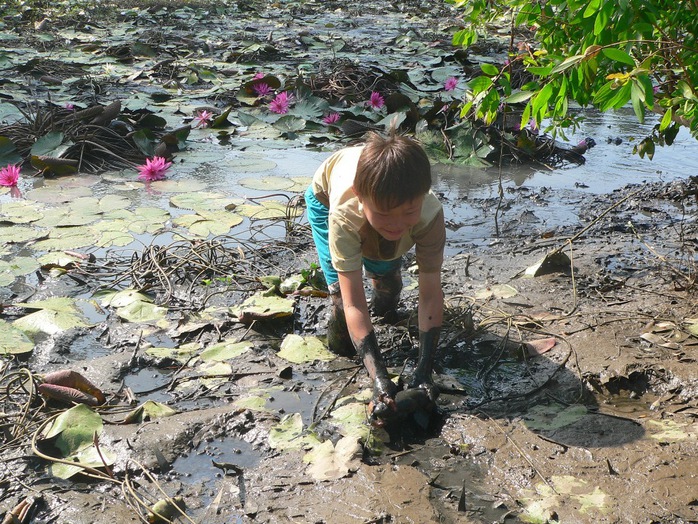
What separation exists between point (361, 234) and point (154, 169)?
109 inches

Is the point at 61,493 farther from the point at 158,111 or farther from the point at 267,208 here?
the point at 158,111

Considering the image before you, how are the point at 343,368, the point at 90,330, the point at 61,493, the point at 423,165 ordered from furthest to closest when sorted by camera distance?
the point at 90,330 < the point at 343,368 < the point at 423,165 < the point at 61,493

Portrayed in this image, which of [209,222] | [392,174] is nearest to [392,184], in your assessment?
[392,174]

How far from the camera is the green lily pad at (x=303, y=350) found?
2.84m

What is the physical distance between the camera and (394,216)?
2.29 meters

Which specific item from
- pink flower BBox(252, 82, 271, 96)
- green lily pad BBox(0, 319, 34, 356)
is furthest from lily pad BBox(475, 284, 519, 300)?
pink flower BBox(252, 82, 271, 96)

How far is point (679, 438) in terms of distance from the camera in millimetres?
2199

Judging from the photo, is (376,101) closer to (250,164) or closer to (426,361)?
(250,164)

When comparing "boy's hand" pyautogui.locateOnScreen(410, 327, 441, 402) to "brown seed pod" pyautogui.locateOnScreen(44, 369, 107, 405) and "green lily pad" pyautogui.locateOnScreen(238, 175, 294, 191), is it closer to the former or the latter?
"brown seed pod" pyautogui.locateOnScreen(44, 369, 107, 405)

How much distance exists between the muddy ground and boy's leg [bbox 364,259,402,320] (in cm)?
9

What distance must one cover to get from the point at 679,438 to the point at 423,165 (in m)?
1.19

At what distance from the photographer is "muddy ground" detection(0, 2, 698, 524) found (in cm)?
202

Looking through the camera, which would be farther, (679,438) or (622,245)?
(622,245)

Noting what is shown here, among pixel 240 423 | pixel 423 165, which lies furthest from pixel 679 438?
pixel 240 423
